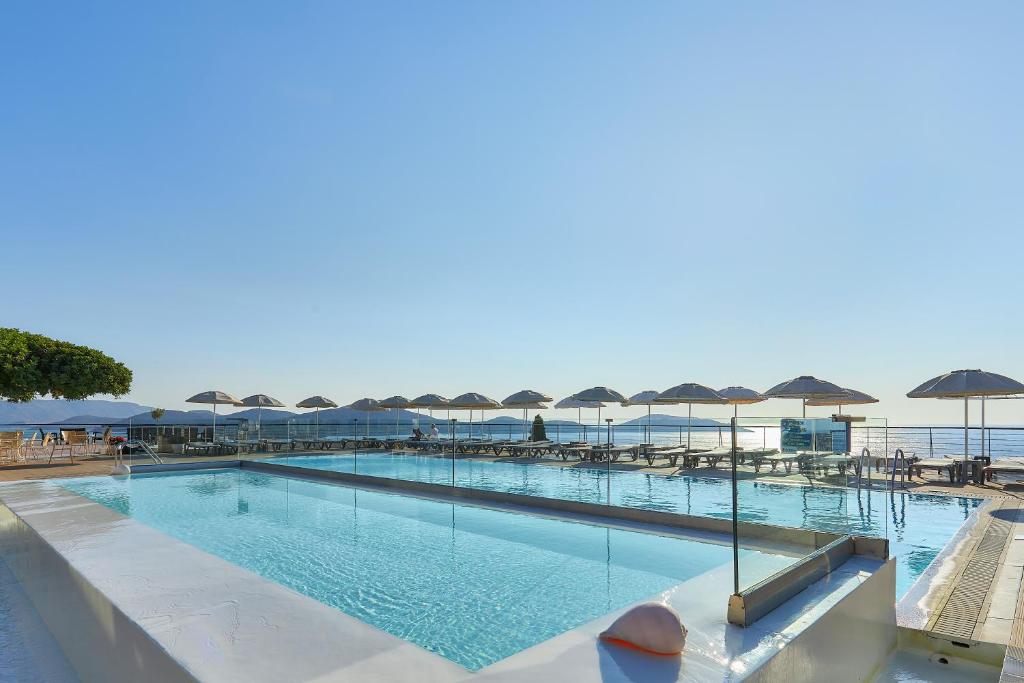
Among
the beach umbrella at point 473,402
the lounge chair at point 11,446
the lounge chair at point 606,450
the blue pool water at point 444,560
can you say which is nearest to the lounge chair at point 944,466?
the lounge chair at point 606,450

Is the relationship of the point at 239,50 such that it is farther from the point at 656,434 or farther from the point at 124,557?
the point at 656,434

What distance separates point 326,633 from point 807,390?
10.5 m

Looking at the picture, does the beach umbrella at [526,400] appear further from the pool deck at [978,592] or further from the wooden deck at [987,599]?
the wooden deck at [987,599]

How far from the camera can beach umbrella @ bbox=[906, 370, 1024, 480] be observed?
905cm

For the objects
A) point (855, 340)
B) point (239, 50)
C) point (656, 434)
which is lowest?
point (656, 434)

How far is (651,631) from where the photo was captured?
2.22m

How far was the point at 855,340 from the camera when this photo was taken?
Result: 14.3 m

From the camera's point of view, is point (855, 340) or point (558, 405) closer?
point (855, 340)

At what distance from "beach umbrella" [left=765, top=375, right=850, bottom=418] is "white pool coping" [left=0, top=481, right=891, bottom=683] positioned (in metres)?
7.94

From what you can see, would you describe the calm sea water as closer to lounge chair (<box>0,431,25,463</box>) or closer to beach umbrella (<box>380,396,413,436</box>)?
lounge chair (<box>0,431,25,463</box>)

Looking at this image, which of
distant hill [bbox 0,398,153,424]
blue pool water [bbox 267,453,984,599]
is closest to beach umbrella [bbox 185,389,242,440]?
blue pool water [bbox 267,453,984,599]

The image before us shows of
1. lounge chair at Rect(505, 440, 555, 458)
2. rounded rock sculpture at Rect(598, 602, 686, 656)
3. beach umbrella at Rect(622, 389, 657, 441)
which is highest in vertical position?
beach umbrella at Rect(622, 389, 657, 441)

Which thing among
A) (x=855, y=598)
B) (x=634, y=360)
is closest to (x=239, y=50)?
(x=855, y=598)

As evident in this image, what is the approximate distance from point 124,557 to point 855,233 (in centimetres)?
1121
